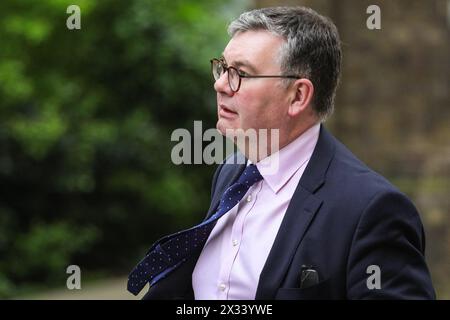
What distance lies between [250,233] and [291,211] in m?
0.16

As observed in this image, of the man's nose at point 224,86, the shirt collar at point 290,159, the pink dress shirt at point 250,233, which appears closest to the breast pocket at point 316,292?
the pink dress shirt at point 250,233

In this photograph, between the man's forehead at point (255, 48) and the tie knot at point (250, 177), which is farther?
the tie knot at point (250, 177)

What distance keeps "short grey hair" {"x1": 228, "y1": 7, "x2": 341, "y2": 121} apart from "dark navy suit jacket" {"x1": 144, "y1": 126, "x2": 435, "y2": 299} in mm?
296

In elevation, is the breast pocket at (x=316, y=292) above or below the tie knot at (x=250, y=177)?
below

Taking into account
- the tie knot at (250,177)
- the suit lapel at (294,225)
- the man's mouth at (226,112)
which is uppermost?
the man's mouth at (226,112)

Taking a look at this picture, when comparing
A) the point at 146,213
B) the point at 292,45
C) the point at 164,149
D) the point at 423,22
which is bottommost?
the point at 146,213

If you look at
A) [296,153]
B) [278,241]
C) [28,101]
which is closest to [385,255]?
[278,241]

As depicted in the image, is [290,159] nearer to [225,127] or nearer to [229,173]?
[225,127]

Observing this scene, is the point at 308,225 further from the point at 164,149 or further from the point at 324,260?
the point at 164,149

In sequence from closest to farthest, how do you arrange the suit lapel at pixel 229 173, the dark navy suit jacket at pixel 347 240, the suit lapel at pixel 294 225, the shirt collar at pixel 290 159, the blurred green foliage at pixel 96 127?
the dark navy suit jacket at pixel 347 240 → the suit lapel at pixel 294 225 → the shirt collar at pixel 290 159 → the suit lapel at pixel 229 173 → the blurred green foliage at pixel 96 127

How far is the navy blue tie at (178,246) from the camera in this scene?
274cm

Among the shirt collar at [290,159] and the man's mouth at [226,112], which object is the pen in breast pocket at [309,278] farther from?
the man's mouth at [226,112]

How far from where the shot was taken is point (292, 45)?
2.63 meters

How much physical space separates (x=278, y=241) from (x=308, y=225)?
0.32ft
